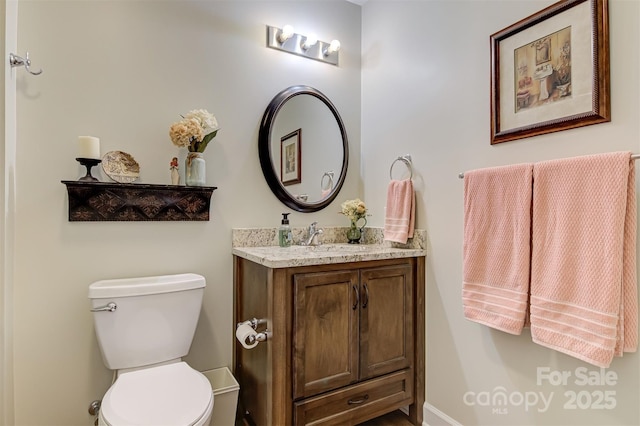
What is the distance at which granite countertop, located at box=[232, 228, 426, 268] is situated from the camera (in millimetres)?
1506

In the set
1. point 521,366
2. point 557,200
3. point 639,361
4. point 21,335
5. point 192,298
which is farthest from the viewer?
point 192,298

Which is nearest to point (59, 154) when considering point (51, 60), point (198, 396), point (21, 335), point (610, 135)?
point (51, 60)

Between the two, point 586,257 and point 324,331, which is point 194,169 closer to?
point 324,331

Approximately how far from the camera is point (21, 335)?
1.51 metres

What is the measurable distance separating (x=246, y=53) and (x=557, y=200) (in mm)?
1776

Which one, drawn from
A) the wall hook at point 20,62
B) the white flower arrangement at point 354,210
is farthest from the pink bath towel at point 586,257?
the wall hook at point 20,62

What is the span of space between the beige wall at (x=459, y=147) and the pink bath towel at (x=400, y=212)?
0.06 meters

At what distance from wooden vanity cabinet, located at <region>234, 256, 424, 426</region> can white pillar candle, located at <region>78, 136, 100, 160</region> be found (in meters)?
0.89

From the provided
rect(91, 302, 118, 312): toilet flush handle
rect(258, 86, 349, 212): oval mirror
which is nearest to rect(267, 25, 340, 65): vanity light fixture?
rect(258, 86, 349, 212): oval mirror

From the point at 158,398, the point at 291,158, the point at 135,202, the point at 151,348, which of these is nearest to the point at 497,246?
the point at 291,158

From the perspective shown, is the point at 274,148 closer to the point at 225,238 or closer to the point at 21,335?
the point at 225,238

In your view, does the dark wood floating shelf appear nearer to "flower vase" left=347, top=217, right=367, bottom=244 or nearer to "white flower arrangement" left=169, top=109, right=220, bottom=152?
"white flower arrangement" left=169, top=109, right=220, bottom=152

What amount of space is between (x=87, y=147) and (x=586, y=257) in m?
2.06

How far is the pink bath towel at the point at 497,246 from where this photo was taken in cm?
132
